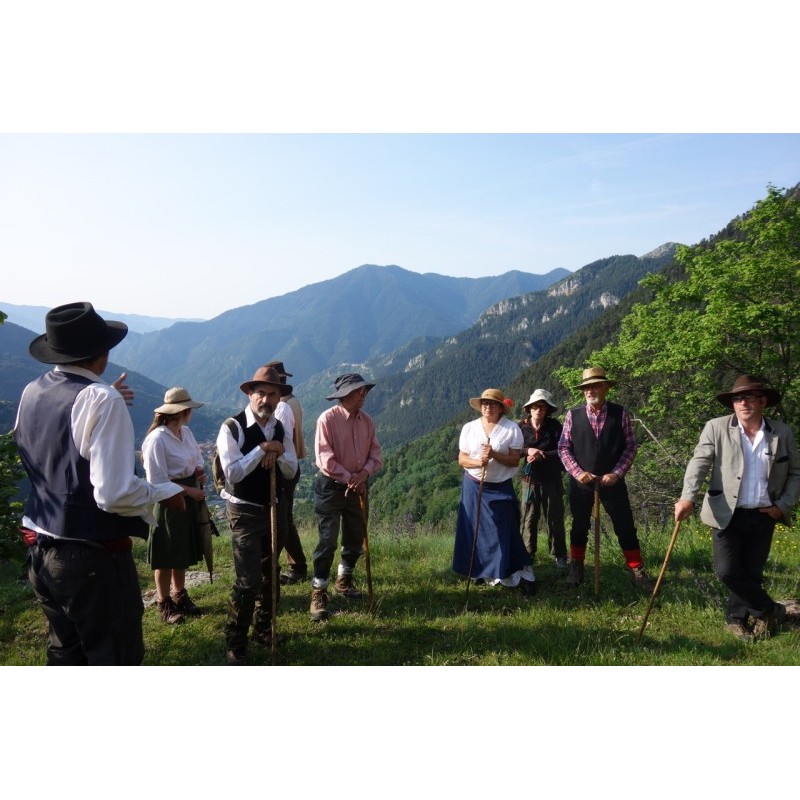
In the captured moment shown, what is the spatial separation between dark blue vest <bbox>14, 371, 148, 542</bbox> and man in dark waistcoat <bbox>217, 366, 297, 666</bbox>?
1.29m

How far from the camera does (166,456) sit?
492cm

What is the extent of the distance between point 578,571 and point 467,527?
4.19ft

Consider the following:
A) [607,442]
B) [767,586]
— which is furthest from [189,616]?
[767,586]

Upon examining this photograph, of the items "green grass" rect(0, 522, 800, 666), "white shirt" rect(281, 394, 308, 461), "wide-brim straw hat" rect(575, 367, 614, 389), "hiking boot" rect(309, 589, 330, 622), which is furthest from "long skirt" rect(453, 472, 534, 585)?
"white shirt" rect(281, 394, 308, 461)

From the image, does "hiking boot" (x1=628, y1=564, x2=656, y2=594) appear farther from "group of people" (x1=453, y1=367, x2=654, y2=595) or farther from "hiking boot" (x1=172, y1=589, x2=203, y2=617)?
"hiking boot" (x1=172, y1=589, x2=203, y2=617)

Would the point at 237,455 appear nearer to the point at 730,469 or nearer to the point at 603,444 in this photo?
the point at 603,444

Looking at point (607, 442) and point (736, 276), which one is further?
point (736, 276)

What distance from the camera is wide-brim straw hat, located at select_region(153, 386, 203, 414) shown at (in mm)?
4953

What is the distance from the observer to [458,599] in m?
5.57

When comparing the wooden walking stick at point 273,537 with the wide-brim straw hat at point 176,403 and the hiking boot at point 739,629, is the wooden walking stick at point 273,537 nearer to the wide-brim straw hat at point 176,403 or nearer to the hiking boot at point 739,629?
the wide-brim straw hat at point 176,403

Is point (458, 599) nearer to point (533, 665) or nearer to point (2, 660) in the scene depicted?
point (533, 665)

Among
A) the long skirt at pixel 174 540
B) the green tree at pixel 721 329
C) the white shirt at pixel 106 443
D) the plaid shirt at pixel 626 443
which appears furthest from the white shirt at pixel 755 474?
the green tree at pixel 721 329

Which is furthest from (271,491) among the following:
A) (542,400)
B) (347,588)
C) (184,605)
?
(542,400)

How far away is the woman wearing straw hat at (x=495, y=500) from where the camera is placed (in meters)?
5.63
